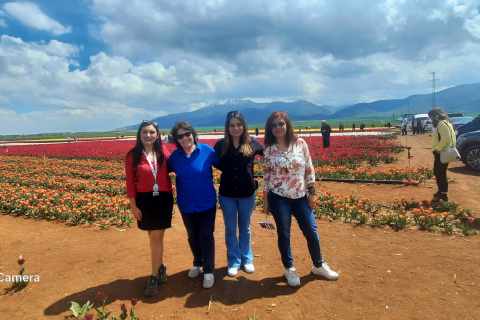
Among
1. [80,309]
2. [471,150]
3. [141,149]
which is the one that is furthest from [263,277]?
[471,150]

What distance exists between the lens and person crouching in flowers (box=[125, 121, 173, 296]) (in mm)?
3029

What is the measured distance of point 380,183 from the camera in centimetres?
805

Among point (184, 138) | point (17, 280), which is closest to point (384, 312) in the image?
point (184, 138)

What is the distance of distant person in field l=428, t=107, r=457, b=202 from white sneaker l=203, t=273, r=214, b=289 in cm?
536

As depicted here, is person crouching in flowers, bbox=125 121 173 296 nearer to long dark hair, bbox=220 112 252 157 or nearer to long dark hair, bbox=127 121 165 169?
long dark hair, bbox=127 121 165 169

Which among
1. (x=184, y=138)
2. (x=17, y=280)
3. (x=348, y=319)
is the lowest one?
(x=348, y=319)

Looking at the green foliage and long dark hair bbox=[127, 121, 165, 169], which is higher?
long dark hair bbox=[127, 121, 165, 169]

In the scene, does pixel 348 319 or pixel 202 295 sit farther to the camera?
pixel 202 295

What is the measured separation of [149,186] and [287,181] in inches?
60.3

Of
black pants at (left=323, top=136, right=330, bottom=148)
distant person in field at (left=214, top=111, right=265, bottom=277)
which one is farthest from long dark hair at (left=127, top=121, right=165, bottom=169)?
black pants at (left=323, top=136, right=330, bottom=148)

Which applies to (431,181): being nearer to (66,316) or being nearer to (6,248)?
(66,316)

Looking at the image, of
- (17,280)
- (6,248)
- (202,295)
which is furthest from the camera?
(6,248)

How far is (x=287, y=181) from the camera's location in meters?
3.08

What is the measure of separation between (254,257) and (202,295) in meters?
1.13
